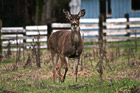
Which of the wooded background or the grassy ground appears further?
the wooded background

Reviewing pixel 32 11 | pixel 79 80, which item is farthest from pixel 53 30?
pixel 32 11

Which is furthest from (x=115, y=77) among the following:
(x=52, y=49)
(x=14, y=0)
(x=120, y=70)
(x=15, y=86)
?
(x=14, y=0)

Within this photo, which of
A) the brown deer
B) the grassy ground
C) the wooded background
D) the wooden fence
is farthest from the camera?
the wooded background

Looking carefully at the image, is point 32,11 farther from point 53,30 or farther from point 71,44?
point 71,44

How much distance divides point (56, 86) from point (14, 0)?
27.9 metres

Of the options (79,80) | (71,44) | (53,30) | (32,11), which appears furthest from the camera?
(32,11)

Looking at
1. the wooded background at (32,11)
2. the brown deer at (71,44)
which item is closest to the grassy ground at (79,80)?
the brown deer at (71,44)

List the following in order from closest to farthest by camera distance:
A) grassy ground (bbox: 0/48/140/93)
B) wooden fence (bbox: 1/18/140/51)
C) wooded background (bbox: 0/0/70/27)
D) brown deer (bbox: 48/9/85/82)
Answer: grassy ground (bbox: 0/48/140/93) < brown deer (bbox: 48/9/85/82) < wooden fence (bbox: 1/18/140/51) < wooded background (bbox: 0/0/70/27)

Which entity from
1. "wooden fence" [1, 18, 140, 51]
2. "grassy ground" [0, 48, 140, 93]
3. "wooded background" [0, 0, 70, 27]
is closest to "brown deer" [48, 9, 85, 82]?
A: "grassy ground" [0, 48, 140, 93]

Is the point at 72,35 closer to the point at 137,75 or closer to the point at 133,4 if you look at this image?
the point at 137,75

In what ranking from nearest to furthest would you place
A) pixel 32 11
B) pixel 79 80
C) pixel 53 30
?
pixel 79 80
pixel 53 30
pixel 32 11

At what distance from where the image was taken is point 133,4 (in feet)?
88.9

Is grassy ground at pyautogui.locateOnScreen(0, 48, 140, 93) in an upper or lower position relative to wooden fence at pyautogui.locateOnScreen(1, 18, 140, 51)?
lower

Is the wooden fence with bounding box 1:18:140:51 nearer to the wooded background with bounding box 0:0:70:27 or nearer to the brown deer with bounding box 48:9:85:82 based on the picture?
the wooded background with bounding box 0:0:70:27
